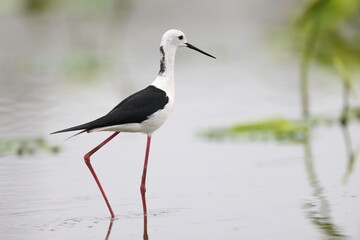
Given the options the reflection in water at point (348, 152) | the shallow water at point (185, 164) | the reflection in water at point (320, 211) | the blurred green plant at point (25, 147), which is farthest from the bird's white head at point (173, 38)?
the blurred green plant at point (25, 147)

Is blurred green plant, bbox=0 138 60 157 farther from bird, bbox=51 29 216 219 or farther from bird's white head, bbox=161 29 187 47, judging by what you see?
bird's white head, bbox=161 29 187 47

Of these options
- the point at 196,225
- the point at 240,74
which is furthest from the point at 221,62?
the point at 196,225

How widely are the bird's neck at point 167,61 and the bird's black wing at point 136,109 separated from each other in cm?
16

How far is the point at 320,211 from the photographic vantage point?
22.4 feet

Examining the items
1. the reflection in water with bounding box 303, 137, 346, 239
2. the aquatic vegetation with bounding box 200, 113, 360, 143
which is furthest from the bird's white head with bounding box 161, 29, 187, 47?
the aquatic vegetation with bounding box 200, 113, 360, 143

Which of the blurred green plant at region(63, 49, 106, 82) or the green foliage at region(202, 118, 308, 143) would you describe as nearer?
the green foliage at region(202, 118, 308, 143)

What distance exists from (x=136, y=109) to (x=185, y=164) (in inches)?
71.8

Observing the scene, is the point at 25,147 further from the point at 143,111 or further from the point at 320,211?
the point at 320,211

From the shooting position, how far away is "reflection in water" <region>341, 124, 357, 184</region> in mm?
8172

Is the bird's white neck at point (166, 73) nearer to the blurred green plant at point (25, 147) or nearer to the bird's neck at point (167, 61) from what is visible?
the bird's neck at point (167, 61)

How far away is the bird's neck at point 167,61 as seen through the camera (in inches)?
285

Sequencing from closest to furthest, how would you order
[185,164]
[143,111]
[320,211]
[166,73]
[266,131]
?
[320,211], [143,111], [166,73], [185,164], [266,131]

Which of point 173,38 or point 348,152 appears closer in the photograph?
point 173,38

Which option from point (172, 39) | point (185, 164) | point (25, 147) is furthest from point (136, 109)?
point (25, 147)
